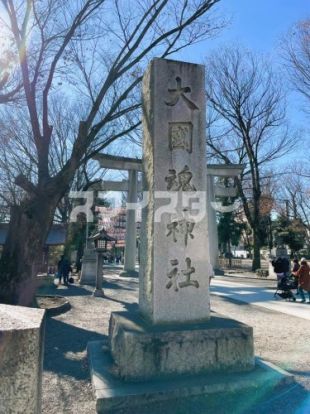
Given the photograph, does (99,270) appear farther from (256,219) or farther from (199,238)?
(256,219)

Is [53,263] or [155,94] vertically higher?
[155,94]

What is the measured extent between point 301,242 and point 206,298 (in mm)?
30156

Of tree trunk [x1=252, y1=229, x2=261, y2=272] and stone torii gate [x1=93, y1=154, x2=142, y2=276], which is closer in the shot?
stone torii gate [x1=93, y1=154, x2=142, y2=276]

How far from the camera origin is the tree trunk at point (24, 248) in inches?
350

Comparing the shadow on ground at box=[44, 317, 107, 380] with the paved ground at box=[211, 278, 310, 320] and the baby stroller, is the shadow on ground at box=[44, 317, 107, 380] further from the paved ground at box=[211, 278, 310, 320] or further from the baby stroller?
the baby stroller

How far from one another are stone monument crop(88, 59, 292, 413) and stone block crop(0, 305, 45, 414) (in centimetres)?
182

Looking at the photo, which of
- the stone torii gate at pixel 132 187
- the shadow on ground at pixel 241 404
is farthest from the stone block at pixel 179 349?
the stone torii gate at pixel 132 187

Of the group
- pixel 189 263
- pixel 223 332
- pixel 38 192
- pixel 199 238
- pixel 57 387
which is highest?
pixel 38 192

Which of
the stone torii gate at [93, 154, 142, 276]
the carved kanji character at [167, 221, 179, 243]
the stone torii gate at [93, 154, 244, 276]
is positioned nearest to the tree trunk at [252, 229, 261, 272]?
the stone torii gate at [93, 154, 244, 276]

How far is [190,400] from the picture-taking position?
3537mm

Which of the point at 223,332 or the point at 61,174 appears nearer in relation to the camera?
the point at 223,332

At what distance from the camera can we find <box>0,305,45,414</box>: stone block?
1.76 metres

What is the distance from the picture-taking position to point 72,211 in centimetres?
2531

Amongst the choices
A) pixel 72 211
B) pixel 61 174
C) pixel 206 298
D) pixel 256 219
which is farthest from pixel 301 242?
pixel 206 298
